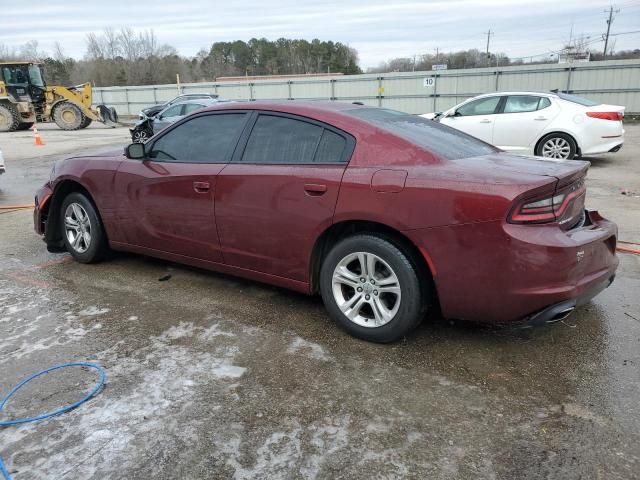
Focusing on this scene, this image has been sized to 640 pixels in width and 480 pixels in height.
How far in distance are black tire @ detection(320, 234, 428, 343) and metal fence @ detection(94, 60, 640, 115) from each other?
18.5 metres

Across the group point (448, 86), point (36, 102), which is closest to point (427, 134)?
point (448, 86)

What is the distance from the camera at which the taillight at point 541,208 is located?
2844mm

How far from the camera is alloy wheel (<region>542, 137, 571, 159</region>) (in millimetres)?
9992

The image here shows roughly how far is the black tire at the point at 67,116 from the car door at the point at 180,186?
903 inches

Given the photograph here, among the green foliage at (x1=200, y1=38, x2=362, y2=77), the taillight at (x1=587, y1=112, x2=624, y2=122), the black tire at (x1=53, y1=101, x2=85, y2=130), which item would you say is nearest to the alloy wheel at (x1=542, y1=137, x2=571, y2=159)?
the taillight at (x1=587, y1=112, x2=624, y2=122)

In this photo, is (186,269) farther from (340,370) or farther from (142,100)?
(142,100)

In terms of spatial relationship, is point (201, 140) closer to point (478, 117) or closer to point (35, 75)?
point (478, 117)

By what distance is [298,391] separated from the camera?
9.39 ft

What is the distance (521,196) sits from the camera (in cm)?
283

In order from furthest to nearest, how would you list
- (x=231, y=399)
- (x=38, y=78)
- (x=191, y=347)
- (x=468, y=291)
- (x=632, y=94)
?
(x=38, y=78) < (x=632, y=94) < (x=191, y=347) < (x=468, y=291) < (x=231, y=399)

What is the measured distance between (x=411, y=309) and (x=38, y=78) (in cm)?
2632

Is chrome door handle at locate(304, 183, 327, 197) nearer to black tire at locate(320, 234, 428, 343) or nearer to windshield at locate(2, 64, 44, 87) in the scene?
black tire at locate(320, 234, 428, 343)

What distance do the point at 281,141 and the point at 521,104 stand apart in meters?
8.18

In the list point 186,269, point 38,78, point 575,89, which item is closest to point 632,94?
point 575,89
